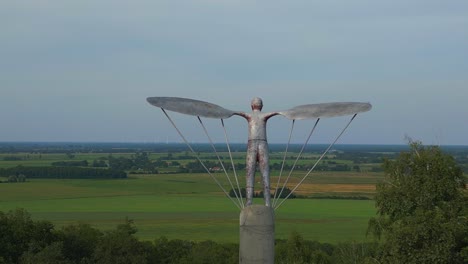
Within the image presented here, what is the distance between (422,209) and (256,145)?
1217 cm

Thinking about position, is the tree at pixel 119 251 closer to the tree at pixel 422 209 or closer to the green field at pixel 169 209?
the tree at pixel 422 209

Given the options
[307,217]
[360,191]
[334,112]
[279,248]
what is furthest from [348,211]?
[334,112]

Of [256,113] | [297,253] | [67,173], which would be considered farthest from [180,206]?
[256,113]

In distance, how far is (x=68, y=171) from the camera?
135625 millimetres

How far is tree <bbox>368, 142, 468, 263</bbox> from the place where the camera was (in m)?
23.5

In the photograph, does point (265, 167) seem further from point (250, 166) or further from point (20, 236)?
point (20, 236)

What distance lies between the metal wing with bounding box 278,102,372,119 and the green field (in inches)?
1667

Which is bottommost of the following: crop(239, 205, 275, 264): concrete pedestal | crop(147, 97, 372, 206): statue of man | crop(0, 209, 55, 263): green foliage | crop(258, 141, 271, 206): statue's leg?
crop(0, 209, 55, 263): green foliage

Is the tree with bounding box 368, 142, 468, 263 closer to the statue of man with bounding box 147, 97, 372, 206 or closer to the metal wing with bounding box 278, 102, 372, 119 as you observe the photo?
the metal wing with bounding box 278, 102, 372, 119

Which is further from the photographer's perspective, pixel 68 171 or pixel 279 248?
pixel 68 171

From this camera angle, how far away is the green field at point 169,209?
2490 inches

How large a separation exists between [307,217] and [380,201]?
48.2m

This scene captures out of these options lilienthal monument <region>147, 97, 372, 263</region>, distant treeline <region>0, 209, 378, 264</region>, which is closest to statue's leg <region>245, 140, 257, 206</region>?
lilienthal monument <region>147, 97, 372, 263</region>

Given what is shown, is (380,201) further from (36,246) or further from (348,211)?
(348,211)
